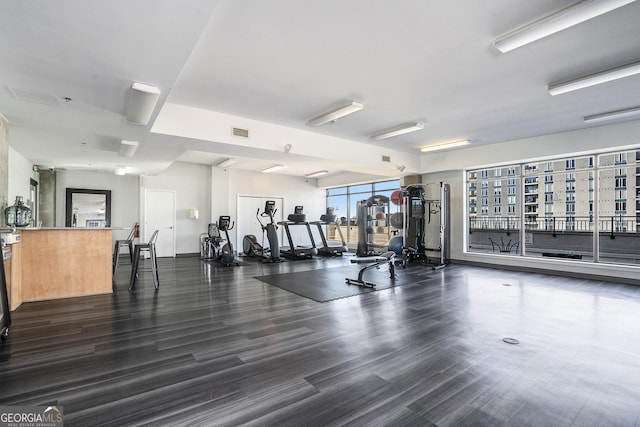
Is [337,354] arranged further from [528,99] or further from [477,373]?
[528,99]

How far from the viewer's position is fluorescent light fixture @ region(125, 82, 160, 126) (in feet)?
11.3

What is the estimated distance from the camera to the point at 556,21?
2623 mm

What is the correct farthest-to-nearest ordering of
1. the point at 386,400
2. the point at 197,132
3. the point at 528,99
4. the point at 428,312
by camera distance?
1. the point at 197,132
2. the point at 528,99
3. the point at 428,312
4. the point at 386,400

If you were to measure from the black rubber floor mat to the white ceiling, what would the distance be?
2.64 m

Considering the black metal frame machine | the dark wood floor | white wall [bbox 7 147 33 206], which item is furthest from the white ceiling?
the dark wood floor

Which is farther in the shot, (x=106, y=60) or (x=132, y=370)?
(x=106, y=60)

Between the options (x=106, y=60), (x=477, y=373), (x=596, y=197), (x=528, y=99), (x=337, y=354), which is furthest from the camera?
(x=596, y=197)

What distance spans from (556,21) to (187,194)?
32.4 ft

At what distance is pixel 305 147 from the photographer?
6465mm

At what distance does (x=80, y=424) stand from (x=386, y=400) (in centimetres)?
184

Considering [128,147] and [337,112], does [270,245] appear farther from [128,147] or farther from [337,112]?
[337,112]

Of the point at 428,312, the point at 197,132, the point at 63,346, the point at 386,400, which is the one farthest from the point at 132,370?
the point at 197,132

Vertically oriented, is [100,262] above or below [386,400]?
above

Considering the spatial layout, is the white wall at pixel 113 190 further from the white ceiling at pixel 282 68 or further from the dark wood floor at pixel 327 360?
the dark wood floor at pixel 327 360
